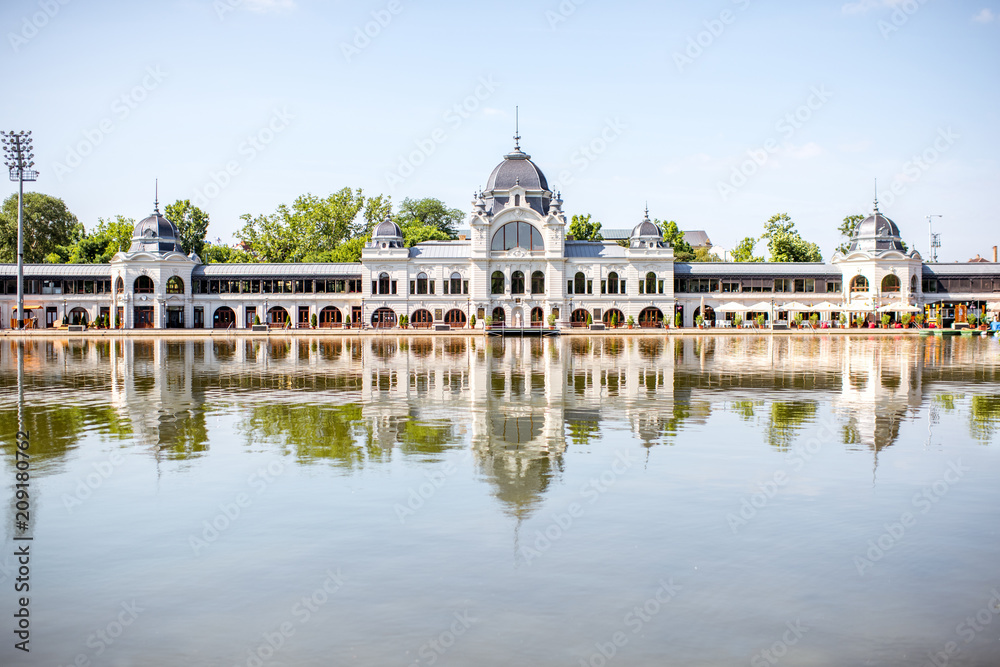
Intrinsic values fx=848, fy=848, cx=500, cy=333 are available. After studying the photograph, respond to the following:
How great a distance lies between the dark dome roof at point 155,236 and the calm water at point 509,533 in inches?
2817

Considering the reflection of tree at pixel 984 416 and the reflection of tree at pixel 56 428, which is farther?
the reflection of tree at pixel 984 416

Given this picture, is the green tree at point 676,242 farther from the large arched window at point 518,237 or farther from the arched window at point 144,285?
the arched window at point 144,285

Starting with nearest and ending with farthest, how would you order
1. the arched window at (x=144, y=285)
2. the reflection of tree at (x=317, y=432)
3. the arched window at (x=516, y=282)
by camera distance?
the reflection of tree at (x=317, y=432) < the arched window at (x=516, y=282) < the arched window at (x=144, y=285)

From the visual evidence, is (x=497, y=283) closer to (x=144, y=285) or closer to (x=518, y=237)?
(x=518, y=237)

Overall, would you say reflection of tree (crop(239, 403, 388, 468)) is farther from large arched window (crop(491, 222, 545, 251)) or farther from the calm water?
large arched window (crop(491, 222, 545, 251))

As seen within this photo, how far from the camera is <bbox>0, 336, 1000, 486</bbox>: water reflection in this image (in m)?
16.4

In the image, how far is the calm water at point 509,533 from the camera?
7801mm

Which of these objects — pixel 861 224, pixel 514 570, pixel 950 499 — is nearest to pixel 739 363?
pixel 950 499

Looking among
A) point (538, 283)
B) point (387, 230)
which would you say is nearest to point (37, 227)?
point (387, 230)

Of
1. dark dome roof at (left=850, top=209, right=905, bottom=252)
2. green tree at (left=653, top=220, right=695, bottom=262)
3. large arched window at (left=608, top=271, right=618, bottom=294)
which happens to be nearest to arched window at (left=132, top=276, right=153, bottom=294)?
large arched window at (left=608, top=271, right=618, bottom=294)

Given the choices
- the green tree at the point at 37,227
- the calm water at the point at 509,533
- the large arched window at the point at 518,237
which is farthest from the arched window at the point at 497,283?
the calm water at the point at 509,533

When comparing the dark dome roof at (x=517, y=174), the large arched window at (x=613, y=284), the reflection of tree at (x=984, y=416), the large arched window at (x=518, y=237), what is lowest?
the reflection of tree at (x=984, y=416)

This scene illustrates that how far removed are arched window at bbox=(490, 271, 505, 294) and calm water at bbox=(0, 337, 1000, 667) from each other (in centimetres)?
6415

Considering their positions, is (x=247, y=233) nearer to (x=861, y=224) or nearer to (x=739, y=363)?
(x=861, y=224)
